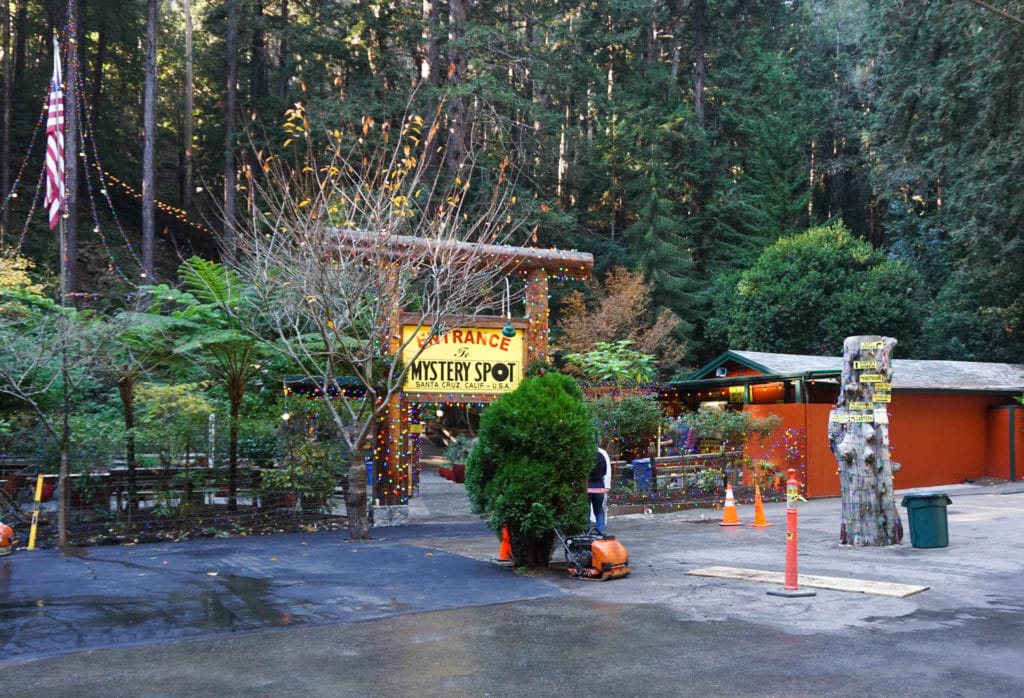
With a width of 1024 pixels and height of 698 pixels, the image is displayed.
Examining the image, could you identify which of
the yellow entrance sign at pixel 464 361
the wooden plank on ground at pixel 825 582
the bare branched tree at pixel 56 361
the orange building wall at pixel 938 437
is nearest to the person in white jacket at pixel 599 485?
the wooden plank on ground at pixel 825 582

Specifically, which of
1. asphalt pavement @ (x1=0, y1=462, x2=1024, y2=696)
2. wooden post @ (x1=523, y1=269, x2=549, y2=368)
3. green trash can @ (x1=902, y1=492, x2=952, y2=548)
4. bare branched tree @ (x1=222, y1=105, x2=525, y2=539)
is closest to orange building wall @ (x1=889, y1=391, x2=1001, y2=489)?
asphalt pavement @ (x1=0, y1=462, x2=1024, y2=696)

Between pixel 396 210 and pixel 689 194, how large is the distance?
100ft

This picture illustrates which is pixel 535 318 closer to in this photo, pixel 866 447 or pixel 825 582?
pixel 866 447

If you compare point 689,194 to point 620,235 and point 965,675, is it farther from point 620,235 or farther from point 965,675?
point 965,675

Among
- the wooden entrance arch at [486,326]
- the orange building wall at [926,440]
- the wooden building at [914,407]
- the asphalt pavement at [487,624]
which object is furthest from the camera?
the wooden building at [914,407]

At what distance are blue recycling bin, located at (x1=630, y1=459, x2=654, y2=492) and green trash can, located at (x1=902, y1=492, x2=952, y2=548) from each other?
666cm

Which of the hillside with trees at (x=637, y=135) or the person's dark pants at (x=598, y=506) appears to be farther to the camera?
the hillside with trees at (x=637, y=135)

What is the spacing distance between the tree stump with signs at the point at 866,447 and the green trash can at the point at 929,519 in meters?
0.46

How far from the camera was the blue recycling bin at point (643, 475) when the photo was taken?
62.1 feet

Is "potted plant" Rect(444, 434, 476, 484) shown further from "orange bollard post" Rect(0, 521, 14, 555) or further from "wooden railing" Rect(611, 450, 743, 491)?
"orange bollard post" Rect(0, 521, 14, 555)

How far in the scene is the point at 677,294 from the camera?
3794cm

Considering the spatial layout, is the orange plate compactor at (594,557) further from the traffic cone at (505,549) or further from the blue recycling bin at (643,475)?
the blue recycling bin at (643,475)

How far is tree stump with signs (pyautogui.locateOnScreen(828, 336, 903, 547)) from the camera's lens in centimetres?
1344

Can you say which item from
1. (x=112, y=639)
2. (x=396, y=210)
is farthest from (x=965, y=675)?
(x=396, y=210)
